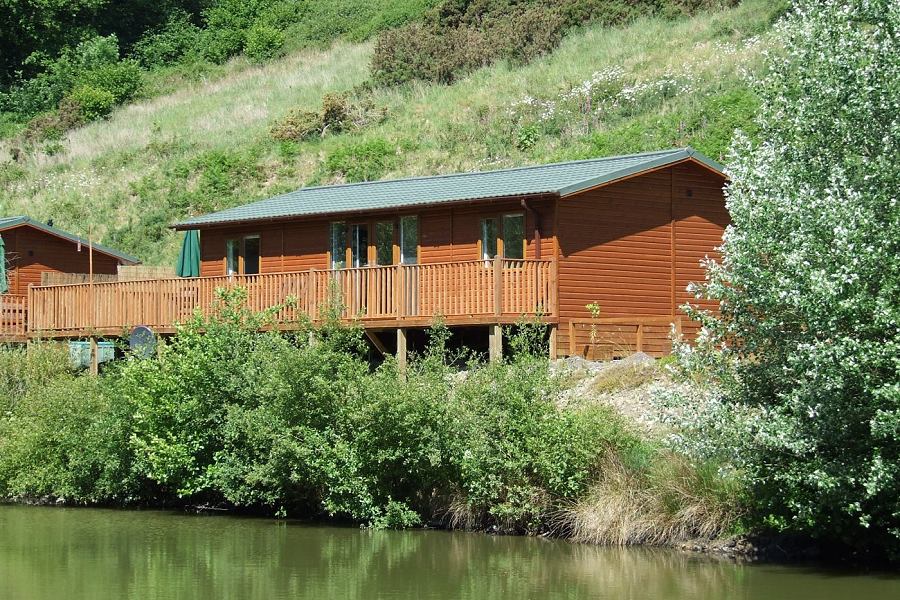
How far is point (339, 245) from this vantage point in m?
33.3

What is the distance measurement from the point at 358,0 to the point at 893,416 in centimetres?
6796

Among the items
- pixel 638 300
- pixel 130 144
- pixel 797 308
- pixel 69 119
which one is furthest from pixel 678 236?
pixel 69 119

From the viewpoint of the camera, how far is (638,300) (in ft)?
101

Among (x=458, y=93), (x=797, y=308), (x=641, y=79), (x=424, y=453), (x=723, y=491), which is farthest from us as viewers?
(x=458, y=93)

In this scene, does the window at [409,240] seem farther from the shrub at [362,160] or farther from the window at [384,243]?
the shrub at [362,160]

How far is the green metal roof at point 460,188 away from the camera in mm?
29478

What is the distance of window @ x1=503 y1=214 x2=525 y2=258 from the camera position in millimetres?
30062

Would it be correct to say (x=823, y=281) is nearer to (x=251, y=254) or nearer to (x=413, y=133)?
(x=251, y=254)

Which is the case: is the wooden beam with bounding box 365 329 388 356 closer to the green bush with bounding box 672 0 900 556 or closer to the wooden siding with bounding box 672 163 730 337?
the wooden siding with bounding box 672 163 730 337

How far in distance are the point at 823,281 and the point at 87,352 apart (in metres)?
21.7

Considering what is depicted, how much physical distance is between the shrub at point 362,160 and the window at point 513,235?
2082 cm

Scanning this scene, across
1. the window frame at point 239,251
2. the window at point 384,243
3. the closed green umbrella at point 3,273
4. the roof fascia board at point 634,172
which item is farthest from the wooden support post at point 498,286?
the closed green umbrella at point 3,273

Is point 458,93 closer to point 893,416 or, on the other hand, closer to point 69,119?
point 69,119

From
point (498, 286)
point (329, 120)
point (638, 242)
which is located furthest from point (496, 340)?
point (329, 120)
